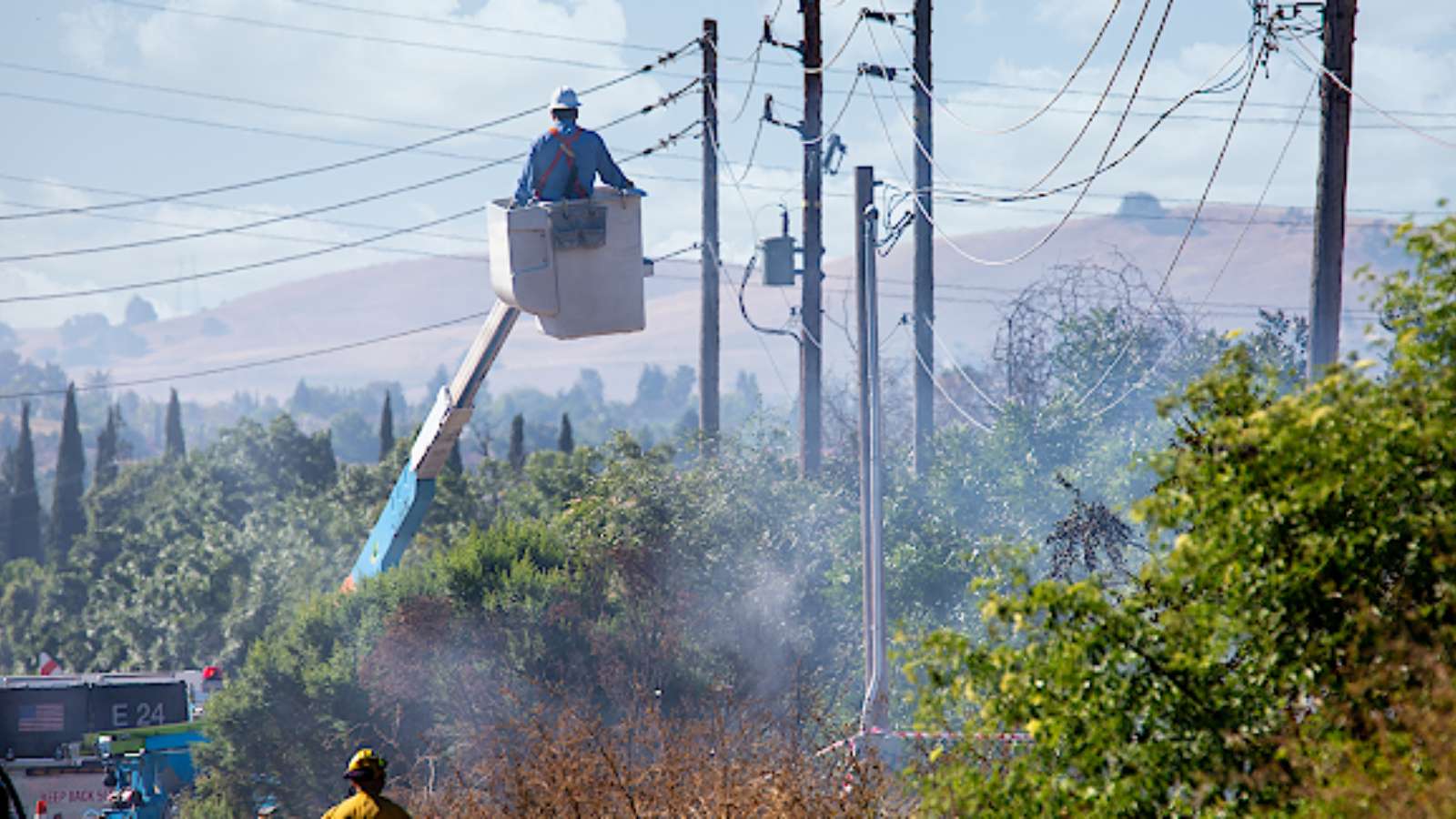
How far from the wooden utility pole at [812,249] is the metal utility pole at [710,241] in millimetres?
2288

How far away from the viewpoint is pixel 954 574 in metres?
26.8

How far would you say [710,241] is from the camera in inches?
1228

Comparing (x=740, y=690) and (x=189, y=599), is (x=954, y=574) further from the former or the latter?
(x=189, y=599)

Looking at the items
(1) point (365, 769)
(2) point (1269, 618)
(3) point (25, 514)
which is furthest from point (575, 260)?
(3) point (25, 514)

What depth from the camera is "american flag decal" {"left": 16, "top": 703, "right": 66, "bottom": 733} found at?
21.9 metres

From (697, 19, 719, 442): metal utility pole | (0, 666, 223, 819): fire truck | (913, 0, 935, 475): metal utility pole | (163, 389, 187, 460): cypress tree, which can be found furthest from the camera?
(163, 389, 187, 460): cypress tree

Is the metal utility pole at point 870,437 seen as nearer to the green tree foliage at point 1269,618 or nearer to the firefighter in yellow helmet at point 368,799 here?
the firefighter in yellow helmet at point 368,799

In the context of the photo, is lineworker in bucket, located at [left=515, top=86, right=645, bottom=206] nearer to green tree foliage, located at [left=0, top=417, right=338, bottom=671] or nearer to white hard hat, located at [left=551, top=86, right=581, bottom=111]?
white hard hat, located at [left=551, top=86, right=581, bottom=111]

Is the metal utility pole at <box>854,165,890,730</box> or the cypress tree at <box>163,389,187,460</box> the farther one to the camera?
the cypress tree at <box>163,389,187,460</box>

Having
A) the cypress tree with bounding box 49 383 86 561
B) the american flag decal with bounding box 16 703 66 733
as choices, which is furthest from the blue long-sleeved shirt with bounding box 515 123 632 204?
the cypress tree with bounding box 49 383 86 561

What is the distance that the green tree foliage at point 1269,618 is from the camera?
734cm

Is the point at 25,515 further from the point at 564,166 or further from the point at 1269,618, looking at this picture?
the point at 1269,618

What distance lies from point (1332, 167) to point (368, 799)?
380 inches

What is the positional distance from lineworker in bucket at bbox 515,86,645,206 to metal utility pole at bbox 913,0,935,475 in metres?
14.1
